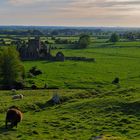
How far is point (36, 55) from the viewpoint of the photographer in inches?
5098

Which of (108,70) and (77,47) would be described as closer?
(108,70)

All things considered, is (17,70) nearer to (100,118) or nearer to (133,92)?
(133,92)

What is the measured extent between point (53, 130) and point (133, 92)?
16.6m

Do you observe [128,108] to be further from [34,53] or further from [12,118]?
[34,53]

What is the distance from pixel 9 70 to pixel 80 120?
47574 mm

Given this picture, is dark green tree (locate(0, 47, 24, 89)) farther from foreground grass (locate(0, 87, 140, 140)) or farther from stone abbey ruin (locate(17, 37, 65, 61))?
stone abbey ruin (locate(17, 37, 65, 61))

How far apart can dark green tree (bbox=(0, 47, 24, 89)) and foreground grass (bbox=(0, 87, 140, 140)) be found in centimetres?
3370

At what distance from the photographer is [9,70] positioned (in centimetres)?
7475

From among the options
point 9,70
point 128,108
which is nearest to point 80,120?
point 128,108

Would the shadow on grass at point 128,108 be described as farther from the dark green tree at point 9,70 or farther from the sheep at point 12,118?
the dark green tree at point 9,70

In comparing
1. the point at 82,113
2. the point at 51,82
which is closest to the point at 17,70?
the point at 51,82

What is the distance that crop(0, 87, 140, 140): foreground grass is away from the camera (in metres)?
24.7

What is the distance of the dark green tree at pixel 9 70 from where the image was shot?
2874 inches

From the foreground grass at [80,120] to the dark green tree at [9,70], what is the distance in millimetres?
33704
